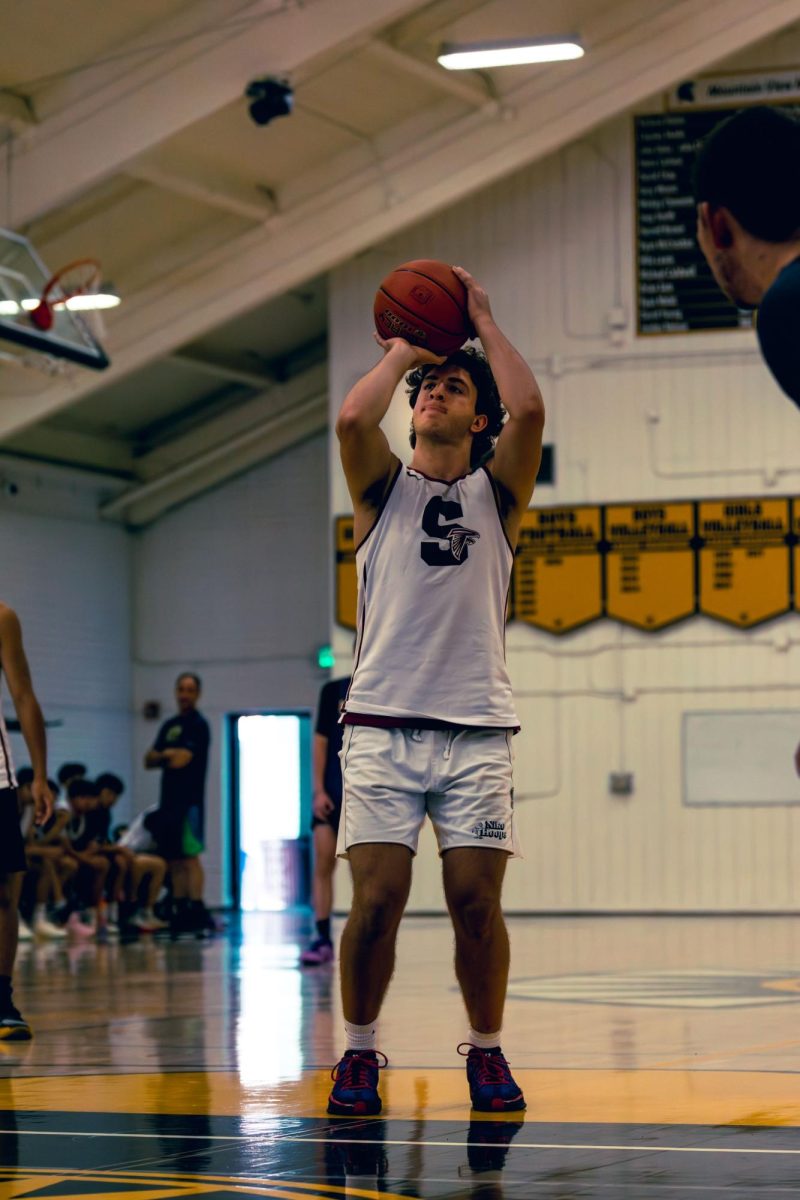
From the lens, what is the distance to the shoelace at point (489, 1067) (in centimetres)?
420

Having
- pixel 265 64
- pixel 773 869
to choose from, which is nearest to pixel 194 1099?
pixel 265 64

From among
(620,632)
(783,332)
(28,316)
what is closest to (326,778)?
(28,316)

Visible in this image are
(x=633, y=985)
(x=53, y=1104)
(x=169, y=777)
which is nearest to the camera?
(x=53, y=1104)

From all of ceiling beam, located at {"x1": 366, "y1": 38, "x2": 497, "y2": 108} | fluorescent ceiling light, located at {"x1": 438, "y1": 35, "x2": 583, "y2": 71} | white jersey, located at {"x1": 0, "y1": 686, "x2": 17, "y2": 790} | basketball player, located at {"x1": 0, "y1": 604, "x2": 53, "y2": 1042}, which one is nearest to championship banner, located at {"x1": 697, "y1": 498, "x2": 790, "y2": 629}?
ceiling beam, located at {"x1": 366, "y1": 38, "x2": 497, "y2": 108}

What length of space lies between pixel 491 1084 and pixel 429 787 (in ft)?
2.25

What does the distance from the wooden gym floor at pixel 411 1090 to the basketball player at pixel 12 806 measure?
225 millimetres

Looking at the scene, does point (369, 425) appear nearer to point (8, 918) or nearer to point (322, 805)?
point (8, 918)

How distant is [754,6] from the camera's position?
14211 mm

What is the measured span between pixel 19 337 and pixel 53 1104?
8.66m

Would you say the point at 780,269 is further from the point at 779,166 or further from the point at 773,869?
the point at 773,869

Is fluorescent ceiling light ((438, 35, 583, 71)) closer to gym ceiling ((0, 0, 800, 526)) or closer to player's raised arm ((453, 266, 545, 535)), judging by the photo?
gym ceiling ((0, 0, 800, 526))

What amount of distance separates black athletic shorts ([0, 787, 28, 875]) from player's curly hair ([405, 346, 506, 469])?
216 cm

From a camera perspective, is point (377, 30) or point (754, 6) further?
point (754, 6)

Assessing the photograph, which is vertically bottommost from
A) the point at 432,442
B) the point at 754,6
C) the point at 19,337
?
the point at 432,442
